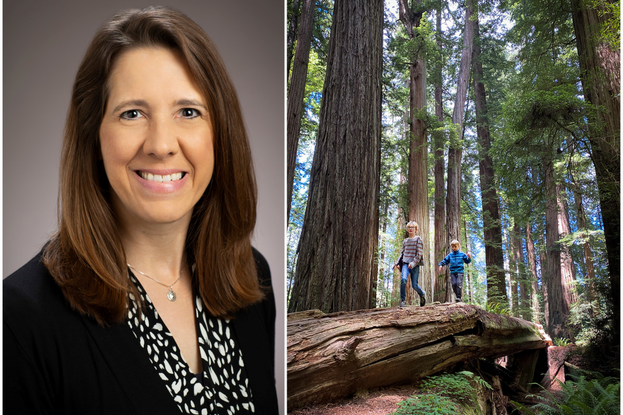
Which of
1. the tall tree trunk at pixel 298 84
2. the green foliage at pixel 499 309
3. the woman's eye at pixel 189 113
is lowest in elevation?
the green foliage at pixel 499 309

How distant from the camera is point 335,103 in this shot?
2.82 meters

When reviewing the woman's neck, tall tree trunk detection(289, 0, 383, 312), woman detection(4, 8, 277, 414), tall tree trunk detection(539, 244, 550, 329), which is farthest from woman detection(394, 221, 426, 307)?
the woman's neck

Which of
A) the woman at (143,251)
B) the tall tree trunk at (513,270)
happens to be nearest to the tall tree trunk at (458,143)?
the tall tree trunk at (513,270)

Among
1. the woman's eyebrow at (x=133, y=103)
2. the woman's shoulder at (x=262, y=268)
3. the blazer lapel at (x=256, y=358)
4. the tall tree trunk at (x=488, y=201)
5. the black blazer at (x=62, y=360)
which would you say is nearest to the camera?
the black blazer at (x=62, y=360)

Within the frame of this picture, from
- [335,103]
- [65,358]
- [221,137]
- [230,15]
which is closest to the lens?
[65,358]

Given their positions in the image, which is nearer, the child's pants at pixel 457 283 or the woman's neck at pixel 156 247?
the woman's neck at pixel 156 247

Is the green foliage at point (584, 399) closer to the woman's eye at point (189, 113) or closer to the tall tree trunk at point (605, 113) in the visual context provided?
the tall tree trunk at point (605, 113)

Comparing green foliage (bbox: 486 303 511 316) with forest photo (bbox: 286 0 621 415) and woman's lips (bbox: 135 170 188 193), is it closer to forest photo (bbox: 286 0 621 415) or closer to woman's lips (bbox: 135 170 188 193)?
forest photo (bbox: 286 0 621 415)

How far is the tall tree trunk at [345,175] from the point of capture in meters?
2.62

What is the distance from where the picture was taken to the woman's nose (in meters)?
1.47

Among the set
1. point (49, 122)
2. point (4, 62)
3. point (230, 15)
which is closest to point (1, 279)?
point (49, 122)

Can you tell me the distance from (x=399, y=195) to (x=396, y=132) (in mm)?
376

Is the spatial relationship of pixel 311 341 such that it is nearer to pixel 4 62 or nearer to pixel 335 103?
pixel 335 103

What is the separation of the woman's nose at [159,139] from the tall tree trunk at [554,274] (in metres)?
1.87
